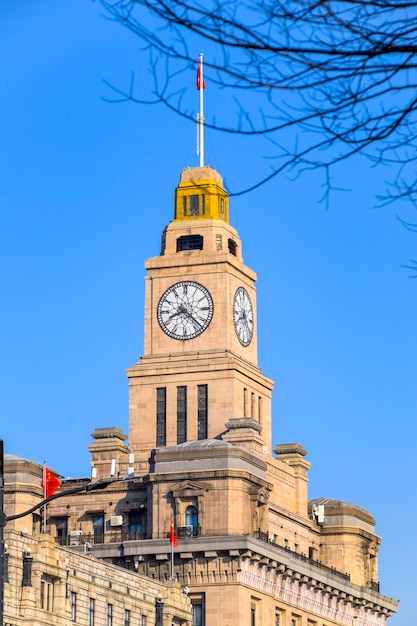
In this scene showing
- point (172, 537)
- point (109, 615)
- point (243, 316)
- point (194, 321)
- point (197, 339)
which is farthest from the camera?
point (243, 316)

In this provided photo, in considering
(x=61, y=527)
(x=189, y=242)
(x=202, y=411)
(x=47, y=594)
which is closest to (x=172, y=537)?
(x=61, y=527)

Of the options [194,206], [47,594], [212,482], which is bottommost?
[47,594]

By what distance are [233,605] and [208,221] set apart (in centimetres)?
3321

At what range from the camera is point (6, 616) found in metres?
90.8

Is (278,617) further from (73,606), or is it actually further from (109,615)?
(73,606)

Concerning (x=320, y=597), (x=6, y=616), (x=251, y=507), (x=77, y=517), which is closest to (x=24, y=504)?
(x=77, y=517)

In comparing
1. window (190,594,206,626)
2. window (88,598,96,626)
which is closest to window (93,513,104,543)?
window (190,594,206,626)

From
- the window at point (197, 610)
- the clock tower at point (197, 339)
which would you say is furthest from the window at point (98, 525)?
the window at point (197, 610)

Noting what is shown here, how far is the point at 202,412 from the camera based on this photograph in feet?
444

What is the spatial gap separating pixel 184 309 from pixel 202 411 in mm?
8721

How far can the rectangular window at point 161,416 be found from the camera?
445 feet

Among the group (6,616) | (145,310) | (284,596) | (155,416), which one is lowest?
(6,616)

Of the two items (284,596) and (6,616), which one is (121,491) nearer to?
(284,596)

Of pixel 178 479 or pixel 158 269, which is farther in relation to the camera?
pixel 158 269
